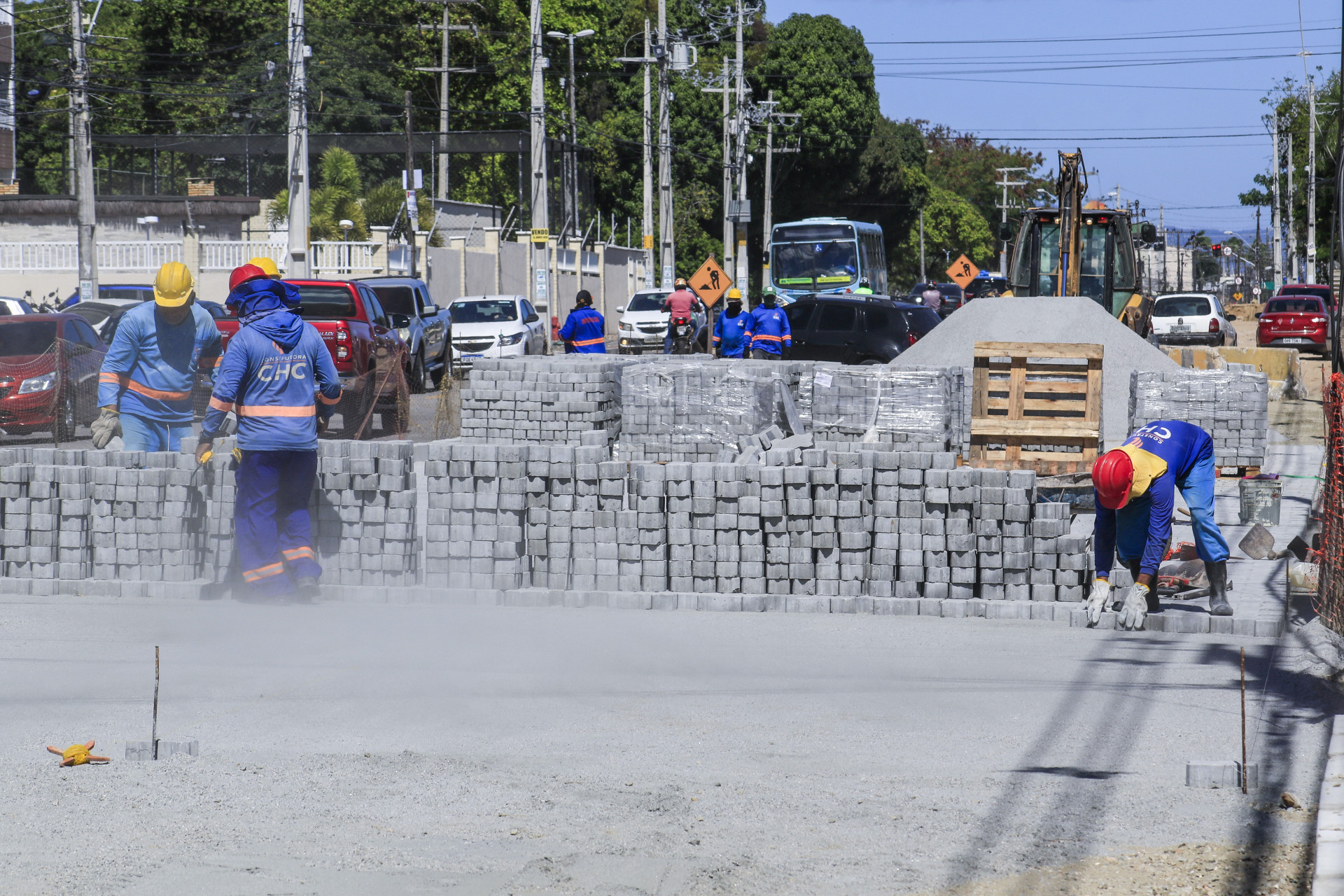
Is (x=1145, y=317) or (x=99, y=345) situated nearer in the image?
(x=99, y=345)

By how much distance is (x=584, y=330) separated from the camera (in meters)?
20.9

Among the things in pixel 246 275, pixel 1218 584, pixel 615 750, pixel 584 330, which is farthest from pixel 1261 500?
pixel 584 330

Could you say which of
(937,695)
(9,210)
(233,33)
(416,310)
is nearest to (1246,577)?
(937,695)

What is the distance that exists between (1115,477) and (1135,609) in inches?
35.3

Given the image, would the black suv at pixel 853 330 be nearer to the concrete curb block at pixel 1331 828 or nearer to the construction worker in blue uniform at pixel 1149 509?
the construction worker in blue uniform at pixel 1149 509

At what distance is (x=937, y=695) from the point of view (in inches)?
283

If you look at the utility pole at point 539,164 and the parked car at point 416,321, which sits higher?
the utility pole at point 539,164

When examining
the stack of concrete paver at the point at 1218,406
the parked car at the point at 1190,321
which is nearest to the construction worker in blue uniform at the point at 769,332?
the stack of concrete paver at the point at 1218,406

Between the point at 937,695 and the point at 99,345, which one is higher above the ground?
the point at 99,345

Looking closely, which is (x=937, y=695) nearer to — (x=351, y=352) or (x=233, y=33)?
(x=351, y=352)

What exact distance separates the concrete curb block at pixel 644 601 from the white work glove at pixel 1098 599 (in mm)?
154

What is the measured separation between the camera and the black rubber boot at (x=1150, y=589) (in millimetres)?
8695

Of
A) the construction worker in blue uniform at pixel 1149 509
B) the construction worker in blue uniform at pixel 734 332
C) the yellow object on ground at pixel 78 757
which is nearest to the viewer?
the yellow object on ground at pixel 78 757

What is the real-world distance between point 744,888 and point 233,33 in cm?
6687
